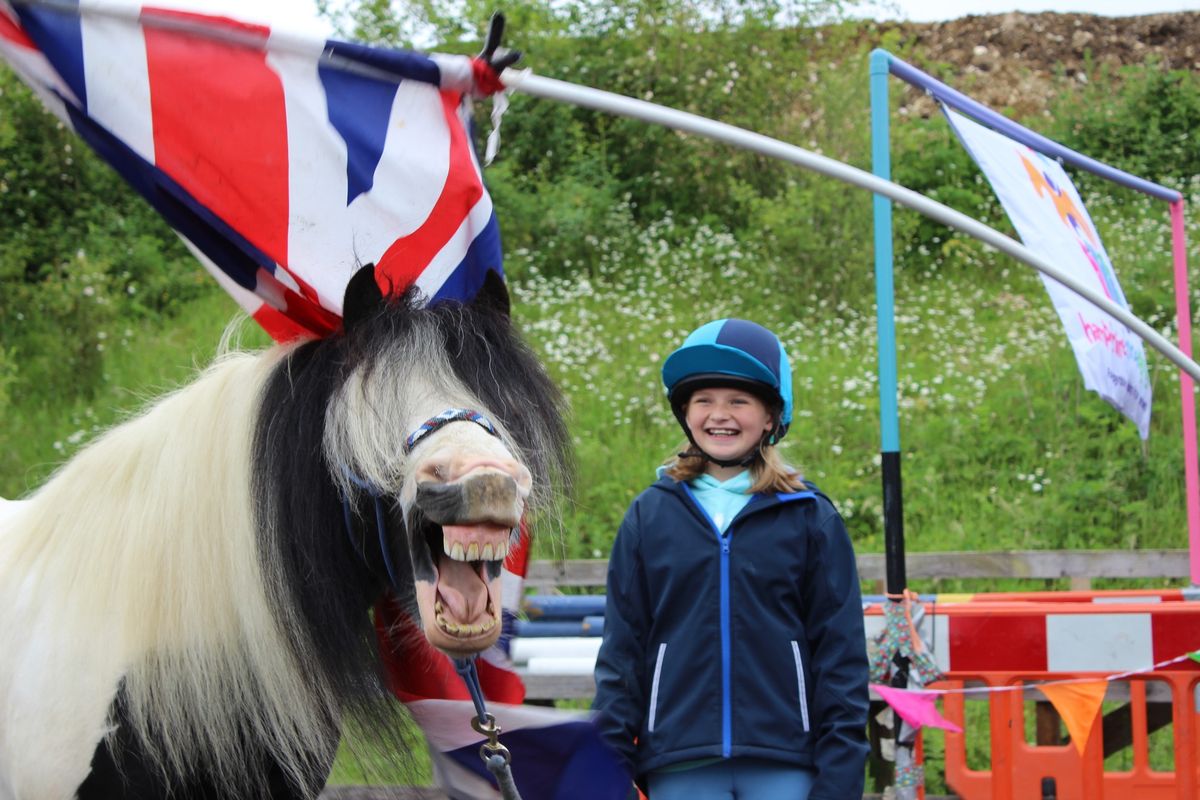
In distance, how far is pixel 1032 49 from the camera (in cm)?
1354

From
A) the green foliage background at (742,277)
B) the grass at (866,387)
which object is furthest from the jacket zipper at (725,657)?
the green foliage background at (742,277)

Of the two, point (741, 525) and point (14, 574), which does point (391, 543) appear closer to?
point (14, 574)

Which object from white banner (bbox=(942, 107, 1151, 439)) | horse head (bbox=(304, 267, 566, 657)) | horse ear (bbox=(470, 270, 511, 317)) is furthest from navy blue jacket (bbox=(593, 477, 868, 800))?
white banner (bbox=(942, 107, 1151, 439))

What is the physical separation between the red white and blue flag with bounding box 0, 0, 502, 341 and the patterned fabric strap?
1.01ft

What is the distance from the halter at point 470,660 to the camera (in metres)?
1.65

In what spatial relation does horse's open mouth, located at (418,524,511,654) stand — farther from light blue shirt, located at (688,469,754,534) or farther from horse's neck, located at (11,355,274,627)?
light blue shirt, located at (688,469,754,534)

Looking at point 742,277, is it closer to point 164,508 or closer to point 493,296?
point 493,296

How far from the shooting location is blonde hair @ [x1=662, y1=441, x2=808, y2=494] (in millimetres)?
2447

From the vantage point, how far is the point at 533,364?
193cm

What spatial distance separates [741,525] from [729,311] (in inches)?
263

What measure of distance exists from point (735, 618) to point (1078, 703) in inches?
66.3

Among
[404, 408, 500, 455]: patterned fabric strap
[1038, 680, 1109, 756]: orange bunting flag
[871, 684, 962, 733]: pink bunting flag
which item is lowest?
[1038, 680, 1109, 756]: orange bunting flag

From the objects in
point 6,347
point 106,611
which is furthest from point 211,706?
point 6,347

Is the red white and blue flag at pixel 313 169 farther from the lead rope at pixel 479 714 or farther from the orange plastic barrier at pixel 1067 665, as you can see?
the orange plastic barrier at pixel 1067 665
